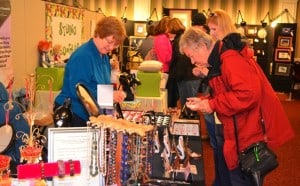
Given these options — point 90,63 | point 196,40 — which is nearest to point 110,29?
point 90,63

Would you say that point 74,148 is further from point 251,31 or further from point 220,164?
point 251,31

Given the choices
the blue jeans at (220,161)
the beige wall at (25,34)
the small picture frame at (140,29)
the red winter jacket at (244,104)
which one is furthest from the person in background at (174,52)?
the small picture frame at (140,29)

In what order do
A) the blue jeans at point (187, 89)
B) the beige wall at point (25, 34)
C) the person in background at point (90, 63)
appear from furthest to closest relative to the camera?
the blue jeans at point (187, 89) < the beige wall at point (25, 34) < the person in background at point (90, 63)

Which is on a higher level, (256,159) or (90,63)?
(90,63)

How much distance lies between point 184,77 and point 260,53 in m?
5.46

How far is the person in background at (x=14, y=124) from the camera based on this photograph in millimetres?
1660

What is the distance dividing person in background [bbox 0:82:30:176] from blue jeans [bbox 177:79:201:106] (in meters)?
2.28

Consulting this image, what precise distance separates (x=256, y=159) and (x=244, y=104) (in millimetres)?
273

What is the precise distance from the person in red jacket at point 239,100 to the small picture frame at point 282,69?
736 cm

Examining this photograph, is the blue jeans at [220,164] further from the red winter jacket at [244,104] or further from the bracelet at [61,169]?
the bracelet at [61,169]

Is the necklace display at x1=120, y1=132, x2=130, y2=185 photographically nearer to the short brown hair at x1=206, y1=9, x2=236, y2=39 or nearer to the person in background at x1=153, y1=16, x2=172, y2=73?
the short brown hair at x1=206, y1=9, x2=236, y2=39

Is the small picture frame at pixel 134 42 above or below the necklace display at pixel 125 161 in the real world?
above

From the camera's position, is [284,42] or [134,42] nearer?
[134,42]

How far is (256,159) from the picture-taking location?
1.86m
